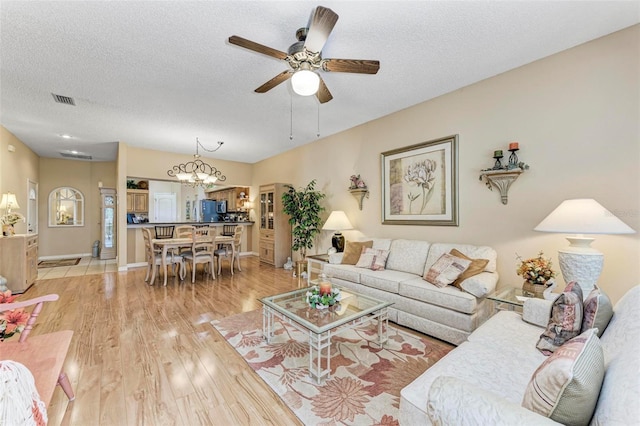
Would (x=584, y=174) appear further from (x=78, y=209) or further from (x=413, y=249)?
(x=78, y=209)

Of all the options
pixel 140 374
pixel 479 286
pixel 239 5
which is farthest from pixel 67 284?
pixel 479 286

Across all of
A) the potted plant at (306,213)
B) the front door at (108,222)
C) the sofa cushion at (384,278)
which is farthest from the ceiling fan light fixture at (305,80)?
the front door at (108,222)

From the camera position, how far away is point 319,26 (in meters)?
1.77

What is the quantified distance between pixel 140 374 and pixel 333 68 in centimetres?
299

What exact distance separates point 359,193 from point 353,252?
1.11 meters

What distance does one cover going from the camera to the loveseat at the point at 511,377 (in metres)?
0.81

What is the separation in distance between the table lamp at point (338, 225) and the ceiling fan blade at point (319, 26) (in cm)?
291

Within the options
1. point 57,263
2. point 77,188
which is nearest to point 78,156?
point 77,188

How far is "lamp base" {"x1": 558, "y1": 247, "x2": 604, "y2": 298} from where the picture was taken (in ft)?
6.86

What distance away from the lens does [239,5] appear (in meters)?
1.95

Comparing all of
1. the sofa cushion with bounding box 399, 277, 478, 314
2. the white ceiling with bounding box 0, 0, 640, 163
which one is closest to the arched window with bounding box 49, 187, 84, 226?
the white ceiling with bounding box 0, 0, 640, 163

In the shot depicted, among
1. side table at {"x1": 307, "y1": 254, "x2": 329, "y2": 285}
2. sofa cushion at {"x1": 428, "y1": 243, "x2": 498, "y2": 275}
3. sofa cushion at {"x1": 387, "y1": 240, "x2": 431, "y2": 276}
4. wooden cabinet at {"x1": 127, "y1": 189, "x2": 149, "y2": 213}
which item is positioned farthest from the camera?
wooden cabinet at {"x1": 127, "y1": 189, "x2": 149, "y2": 213}

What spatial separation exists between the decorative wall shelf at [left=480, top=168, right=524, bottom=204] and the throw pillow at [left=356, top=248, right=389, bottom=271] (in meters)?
1.53

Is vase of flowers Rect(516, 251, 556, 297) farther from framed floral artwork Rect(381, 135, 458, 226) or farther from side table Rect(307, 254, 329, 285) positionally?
side table Rect(307, 254, 329, 285)
